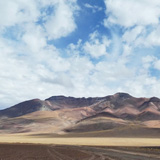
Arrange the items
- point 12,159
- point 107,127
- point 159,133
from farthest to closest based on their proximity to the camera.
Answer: point 107,127, point 159,133, point 12,159

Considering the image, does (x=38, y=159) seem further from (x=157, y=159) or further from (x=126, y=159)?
(x=157, y=159)

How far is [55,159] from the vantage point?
3141cm

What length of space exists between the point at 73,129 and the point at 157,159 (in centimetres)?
16536

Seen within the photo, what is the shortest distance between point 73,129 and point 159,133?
78.9m

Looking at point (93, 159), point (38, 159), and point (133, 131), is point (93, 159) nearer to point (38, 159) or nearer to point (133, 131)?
point (38, 159)

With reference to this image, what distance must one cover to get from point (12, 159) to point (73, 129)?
6555 inches

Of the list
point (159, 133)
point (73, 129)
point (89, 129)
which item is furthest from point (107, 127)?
point (159, 133)

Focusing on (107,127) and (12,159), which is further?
(107,127)

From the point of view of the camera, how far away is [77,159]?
3133 cm

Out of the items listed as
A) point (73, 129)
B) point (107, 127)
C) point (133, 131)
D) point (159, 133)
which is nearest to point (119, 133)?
point (133, 131)

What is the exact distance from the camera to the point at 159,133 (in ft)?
438

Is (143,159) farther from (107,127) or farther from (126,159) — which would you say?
(107,127)

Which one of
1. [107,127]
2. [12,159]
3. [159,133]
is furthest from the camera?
[107,127]

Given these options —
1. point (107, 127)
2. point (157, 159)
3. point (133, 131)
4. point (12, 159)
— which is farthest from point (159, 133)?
point (12, 159)
